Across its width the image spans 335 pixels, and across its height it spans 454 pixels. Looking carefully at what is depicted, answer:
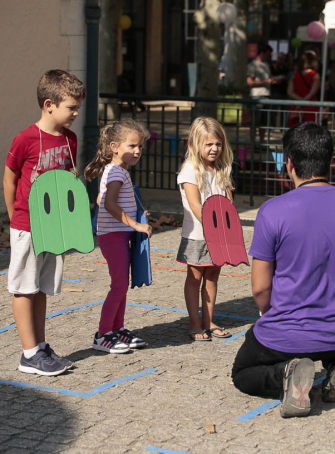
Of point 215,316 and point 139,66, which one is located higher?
point 139,66

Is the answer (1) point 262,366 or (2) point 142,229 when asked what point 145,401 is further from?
(2) point 142,229

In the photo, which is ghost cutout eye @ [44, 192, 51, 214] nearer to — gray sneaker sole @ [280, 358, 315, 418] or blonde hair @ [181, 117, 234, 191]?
blonde hair @ [181, 117, 234, 191]

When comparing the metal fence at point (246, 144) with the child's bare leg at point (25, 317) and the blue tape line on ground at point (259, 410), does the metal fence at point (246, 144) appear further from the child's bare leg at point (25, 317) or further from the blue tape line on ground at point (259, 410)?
the blue tape line on ground at point (259, 410)

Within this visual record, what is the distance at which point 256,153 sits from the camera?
10852mm

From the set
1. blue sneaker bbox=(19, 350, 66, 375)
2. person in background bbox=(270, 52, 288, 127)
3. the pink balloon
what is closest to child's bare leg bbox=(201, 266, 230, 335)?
blue sneaker bbox=(19, 350, 66, 375)

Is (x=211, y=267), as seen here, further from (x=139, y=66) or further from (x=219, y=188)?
(x=139, y=66)

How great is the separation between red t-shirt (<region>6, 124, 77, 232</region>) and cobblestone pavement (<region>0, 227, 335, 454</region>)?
952 millimetres

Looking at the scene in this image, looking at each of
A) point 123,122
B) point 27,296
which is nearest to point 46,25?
point 123,122

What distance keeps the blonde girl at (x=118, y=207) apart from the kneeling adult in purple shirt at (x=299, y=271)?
1.19 meters

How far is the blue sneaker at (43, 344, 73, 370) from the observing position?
4.75 meters

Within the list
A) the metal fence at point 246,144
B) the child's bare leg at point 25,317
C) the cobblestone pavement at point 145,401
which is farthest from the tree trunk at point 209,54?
the child's bare leg at point 25,317

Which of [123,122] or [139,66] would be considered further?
[139,66]

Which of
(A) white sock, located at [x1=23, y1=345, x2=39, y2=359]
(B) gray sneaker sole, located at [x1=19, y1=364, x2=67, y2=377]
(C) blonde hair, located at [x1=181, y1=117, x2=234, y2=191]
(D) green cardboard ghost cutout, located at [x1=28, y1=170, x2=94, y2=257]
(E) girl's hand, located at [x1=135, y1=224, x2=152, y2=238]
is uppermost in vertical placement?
(C) blonde hair, located at [x1=181, y1=117, x2=234, y2=191]

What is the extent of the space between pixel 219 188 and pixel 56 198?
1325mm
